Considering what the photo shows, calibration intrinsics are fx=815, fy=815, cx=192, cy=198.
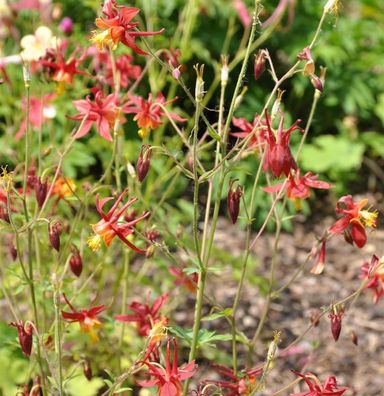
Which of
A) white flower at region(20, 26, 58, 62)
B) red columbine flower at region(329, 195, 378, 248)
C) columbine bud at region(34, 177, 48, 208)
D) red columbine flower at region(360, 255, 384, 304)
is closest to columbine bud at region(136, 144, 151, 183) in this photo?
columbine bud at region(34, 177, 48, 208)

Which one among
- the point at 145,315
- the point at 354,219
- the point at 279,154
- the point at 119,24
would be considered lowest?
the point at 145,315

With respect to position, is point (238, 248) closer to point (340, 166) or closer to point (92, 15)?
point (340, 166)

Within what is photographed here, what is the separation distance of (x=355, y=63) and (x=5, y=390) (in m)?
3.46

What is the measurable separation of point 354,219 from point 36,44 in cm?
118

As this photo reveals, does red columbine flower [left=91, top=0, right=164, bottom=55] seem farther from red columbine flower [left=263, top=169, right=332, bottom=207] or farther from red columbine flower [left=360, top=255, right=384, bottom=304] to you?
red columbine flower [left=360, top=255, right=384, bottom=304]

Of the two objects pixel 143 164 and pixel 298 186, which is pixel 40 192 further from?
pixel 298 186

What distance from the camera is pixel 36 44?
99.5 inches

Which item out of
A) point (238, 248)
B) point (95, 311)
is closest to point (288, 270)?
point (238, 248)

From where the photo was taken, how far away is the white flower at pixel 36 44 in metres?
2.46

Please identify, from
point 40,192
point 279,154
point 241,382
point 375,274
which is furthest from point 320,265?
point 40,192

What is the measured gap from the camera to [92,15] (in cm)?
483

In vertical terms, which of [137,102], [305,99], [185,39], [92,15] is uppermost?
[137,102]

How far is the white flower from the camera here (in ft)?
8.08

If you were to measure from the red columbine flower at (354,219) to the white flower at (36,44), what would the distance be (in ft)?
3.44
